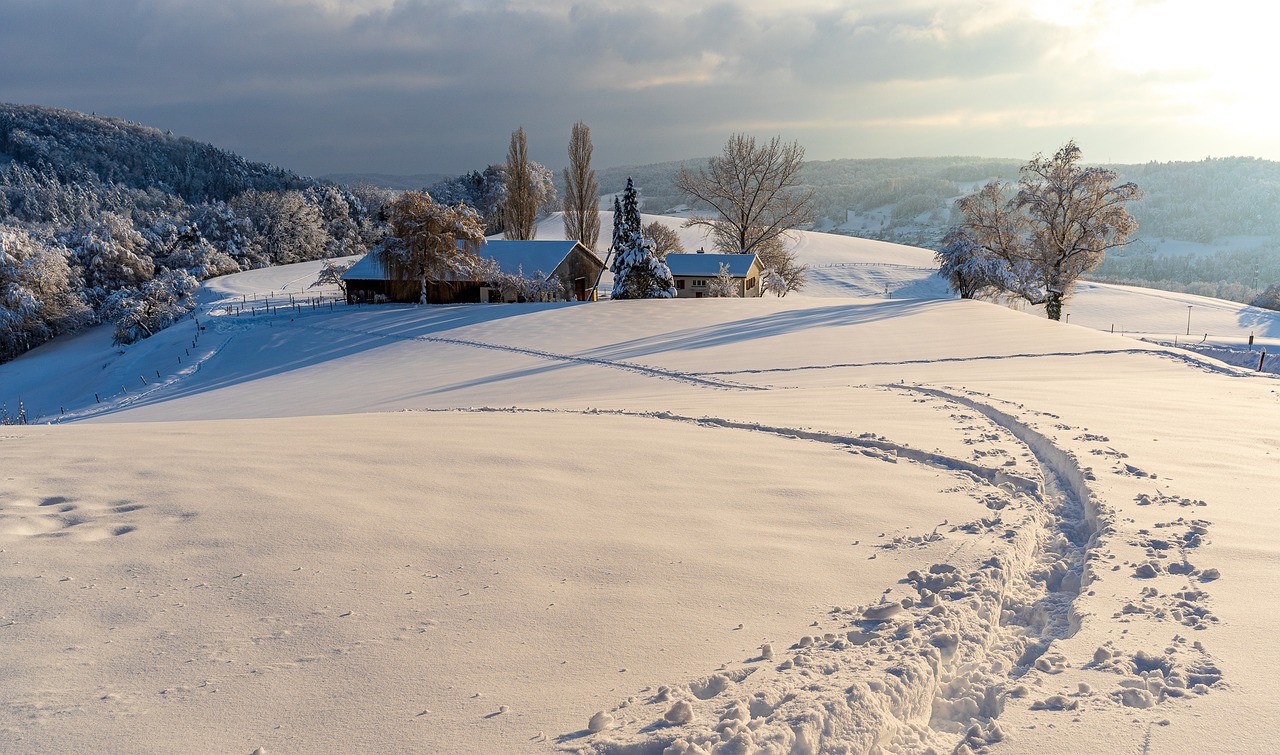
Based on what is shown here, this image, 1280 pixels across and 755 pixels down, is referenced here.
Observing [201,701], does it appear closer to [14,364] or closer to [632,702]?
[632,702]

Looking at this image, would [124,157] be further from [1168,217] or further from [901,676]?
[1168,217]

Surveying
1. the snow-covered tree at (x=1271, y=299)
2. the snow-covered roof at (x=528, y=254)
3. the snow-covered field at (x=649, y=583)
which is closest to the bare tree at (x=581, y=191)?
the snow-covered roof at (x=528, y=254)

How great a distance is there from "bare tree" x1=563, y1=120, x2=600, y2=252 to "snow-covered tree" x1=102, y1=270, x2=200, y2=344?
94.5 ft

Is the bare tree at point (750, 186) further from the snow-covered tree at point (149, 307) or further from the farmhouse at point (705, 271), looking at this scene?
the snow-covered tree at point (149, 307)

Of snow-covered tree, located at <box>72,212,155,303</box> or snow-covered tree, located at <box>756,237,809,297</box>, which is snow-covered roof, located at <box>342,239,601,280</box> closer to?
snow-covered tree, located at <box>756,237,809,297</box>

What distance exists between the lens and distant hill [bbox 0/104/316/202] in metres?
129

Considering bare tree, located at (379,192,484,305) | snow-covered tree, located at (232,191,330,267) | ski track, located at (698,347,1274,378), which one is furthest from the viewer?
snow-covered tree, located at (232,191,330,267)

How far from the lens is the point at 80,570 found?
4.19 meters

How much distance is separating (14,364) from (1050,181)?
61723 mm

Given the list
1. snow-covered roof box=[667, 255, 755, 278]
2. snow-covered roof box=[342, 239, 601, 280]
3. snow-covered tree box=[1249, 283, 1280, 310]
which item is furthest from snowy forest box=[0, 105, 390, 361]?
snow-covered tree box=[1249, 283, 1280, 310]

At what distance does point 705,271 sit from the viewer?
49.5 meters

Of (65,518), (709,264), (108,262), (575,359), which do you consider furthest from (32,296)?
(65,518)

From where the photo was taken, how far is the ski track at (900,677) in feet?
10.1

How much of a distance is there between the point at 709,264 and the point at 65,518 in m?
46.7
